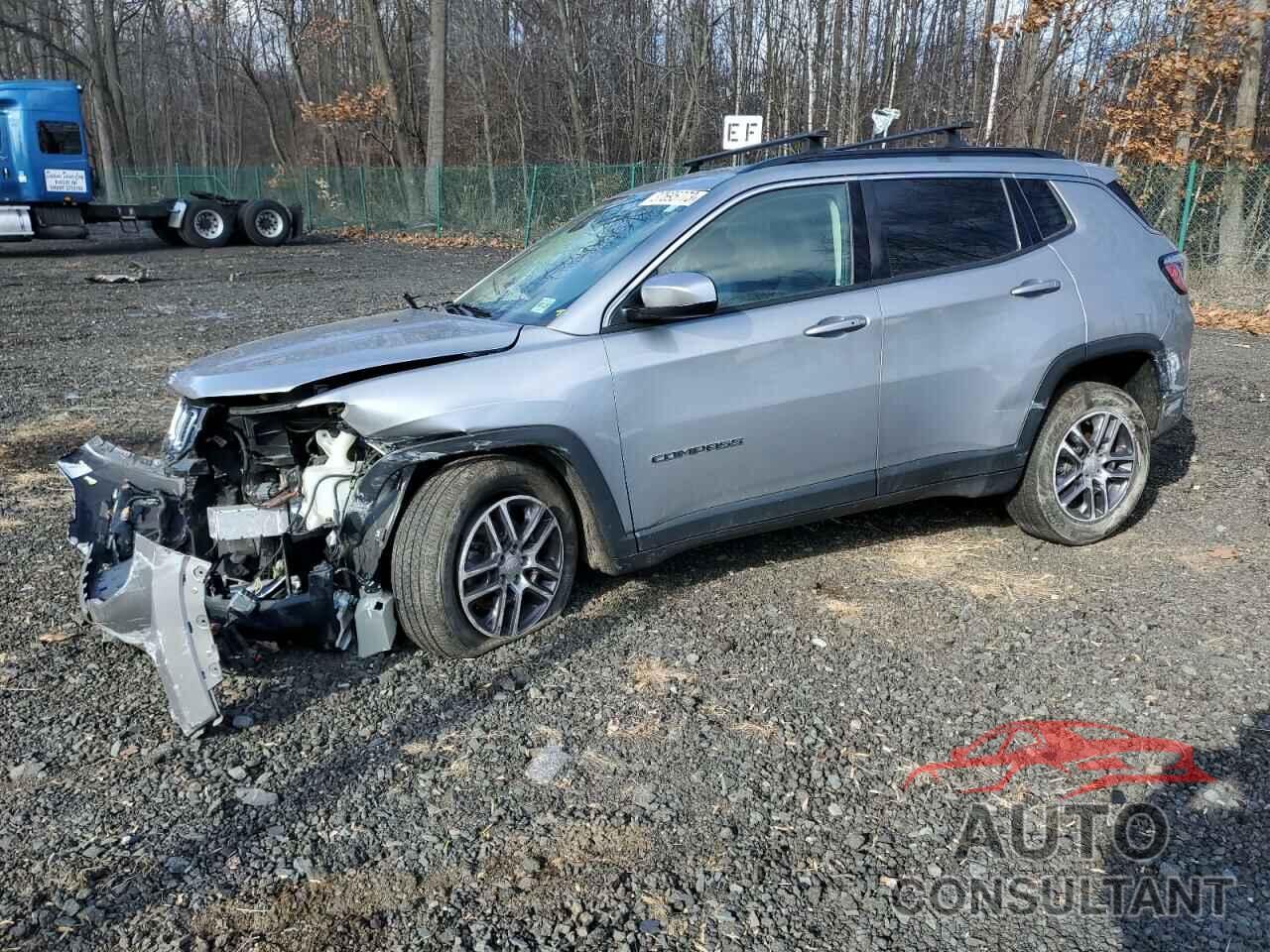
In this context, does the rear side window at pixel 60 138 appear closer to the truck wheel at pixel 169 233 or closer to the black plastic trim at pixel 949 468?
the truck wheel at pixel 169 233

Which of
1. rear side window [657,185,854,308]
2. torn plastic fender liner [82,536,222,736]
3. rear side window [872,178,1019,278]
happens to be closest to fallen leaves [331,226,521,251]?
rear side window [872,178,1019,278]

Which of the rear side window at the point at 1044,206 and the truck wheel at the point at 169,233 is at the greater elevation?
the rear side window at the point at 1044,206

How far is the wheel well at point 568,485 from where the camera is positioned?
12.6ft

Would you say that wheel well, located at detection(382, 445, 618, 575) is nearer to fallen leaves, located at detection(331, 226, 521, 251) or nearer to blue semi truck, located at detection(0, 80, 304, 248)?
fallen leaves, located at detection(331, 226, 521, 251)

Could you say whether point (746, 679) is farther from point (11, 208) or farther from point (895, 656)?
point (11, 208)

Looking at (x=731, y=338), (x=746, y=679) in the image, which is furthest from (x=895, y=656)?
(x=731, y=338)

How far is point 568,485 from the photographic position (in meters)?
4.11

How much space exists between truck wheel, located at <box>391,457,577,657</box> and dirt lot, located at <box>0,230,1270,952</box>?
0.15 m

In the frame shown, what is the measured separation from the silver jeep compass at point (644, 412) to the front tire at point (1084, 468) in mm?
14

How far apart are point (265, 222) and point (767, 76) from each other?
14.9 m

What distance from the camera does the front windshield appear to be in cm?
422

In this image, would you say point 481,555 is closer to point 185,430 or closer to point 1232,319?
point 185,430

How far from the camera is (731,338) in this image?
412 centimetres

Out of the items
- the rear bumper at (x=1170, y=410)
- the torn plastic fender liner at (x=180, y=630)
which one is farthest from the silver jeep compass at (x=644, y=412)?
the rear bumper at (x=1170, y=410)
